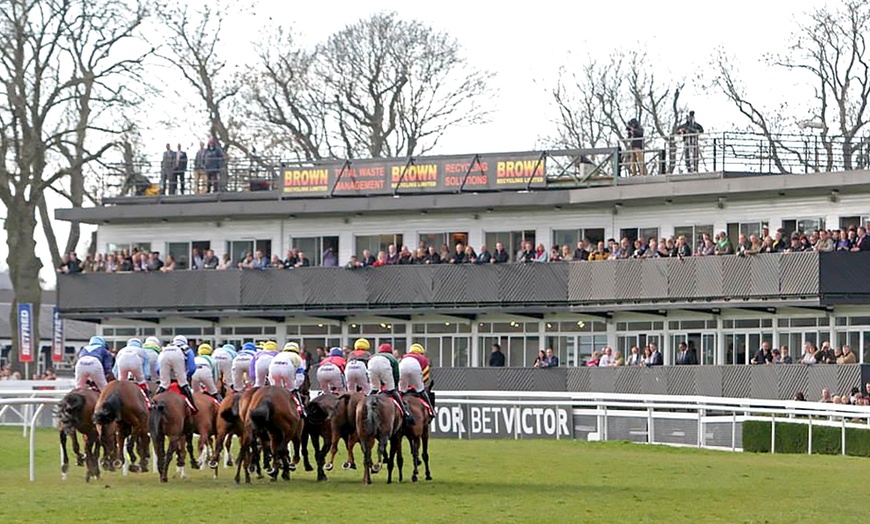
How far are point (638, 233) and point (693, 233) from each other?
155 cm

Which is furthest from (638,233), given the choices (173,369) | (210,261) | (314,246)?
(173,369)

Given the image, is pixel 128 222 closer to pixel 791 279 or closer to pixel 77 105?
pixel 77 105

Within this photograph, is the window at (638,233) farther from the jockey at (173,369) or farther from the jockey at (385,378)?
the jockey at (173,369)

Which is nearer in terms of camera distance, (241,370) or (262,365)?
(262,365)

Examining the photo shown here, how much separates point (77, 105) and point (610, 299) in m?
18.5

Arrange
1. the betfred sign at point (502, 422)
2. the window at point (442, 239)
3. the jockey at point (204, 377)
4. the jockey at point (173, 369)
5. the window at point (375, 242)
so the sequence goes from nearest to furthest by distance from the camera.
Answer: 1. the jockey at point (173, 369)
2. the jockey at point (204, 377)
3. the betfred sign at point (502, 422)
4. the window at point (442, 239)
5. the window at point (375, 242)

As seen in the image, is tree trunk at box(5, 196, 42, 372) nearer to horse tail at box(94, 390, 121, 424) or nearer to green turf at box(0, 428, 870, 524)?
green turf at box(0, 428, 870, 524)

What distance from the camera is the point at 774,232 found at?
43.7m

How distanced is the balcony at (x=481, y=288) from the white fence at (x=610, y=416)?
342cm

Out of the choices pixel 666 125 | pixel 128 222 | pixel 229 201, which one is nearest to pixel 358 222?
pixel 229 201

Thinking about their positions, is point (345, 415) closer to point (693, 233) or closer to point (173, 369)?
point (173, 369)

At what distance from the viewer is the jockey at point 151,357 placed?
2642 cm

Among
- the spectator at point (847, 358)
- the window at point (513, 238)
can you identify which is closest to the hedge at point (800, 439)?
the spectator at point (847, 358)

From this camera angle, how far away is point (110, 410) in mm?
24188
